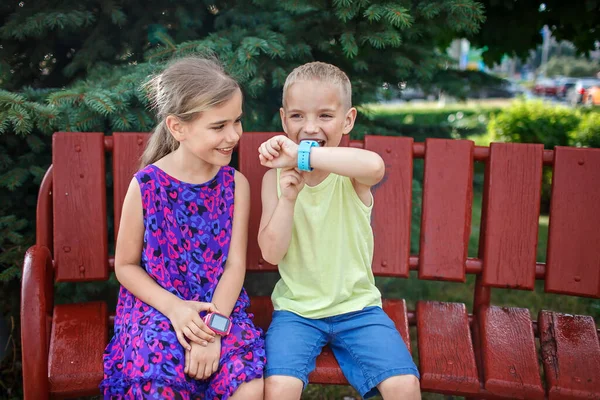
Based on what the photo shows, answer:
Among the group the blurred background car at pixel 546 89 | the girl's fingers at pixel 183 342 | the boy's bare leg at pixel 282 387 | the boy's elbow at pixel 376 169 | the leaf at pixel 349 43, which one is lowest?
the boy's bare leg at pixel 282 387

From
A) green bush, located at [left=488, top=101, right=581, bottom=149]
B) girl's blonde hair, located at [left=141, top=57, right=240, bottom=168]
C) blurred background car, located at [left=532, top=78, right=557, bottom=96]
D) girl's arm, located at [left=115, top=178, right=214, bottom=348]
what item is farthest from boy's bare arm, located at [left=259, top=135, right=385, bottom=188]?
blurred background car, located at [left=532, top=78, right=557, bottom=96]

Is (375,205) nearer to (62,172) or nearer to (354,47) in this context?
(354,47)

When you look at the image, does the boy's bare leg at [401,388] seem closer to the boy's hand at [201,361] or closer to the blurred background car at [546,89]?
the boy's hand at [201,361]

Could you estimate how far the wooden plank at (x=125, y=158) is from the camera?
102 inches

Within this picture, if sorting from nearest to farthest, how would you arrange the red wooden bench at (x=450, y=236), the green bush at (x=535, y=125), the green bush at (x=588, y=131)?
the red wooden bench at (x=450, y=236) → the green bush at (x=588, y=131) → the green bush at (x=535, y=125)

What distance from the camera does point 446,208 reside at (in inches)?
103

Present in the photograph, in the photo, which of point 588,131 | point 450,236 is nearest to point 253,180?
point 450,236

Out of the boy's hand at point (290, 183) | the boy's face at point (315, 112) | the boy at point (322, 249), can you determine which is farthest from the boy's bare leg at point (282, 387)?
the boy's face at point (315, 112)

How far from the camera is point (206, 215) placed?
237 centimetres

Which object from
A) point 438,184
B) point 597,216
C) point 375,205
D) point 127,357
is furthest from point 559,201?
point 127,357

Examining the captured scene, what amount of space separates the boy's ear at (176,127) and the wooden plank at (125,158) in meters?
0.33

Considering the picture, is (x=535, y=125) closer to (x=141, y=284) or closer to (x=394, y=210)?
(x=394, y=210)

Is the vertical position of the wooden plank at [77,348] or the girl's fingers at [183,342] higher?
the girl's fingers at [183,342]

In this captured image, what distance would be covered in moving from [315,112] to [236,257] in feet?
2.10
